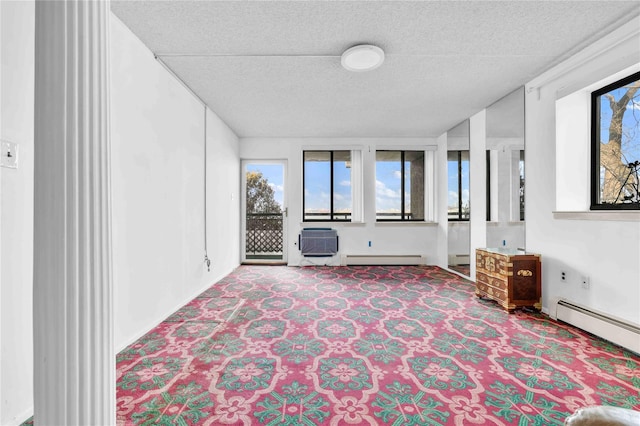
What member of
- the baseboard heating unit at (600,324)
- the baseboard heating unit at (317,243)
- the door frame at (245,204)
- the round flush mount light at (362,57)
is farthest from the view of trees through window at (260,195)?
the baseboard heating unit at (600,324)

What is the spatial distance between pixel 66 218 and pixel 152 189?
174 centimetres

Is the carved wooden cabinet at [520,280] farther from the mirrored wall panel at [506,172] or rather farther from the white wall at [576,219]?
the mirrored wall panel at [506,172]

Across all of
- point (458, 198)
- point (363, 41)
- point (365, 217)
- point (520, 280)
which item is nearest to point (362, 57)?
point (363, 41)

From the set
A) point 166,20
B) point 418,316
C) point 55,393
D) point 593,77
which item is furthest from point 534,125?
point 55,393

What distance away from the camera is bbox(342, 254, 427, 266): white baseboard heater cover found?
510 centimetres

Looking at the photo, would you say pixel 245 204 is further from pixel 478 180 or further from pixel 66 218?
pixel 66 218

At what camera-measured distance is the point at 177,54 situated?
237cm

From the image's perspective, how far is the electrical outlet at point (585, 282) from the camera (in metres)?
2.28

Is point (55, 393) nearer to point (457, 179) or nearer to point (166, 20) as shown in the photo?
point (166, 20)
